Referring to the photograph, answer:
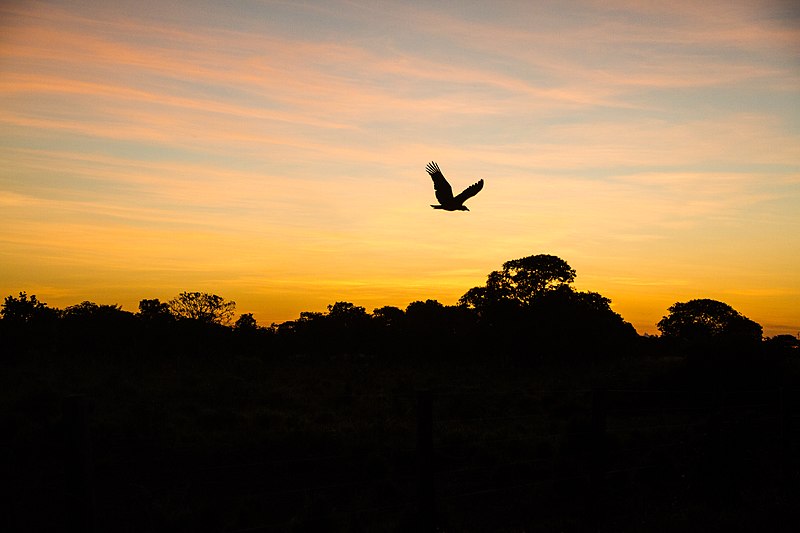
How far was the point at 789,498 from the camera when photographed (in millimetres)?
8414

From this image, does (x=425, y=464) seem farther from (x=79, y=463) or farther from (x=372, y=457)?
(x=372, y=457)

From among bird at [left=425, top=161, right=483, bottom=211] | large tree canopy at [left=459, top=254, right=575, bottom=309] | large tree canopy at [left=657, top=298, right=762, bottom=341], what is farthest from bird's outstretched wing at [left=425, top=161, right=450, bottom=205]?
large tree canopy at [left=657, top=298, right=762, bottom=341]

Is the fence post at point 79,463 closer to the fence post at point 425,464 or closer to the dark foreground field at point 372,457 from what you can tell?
the dark foreground field at point 372,457

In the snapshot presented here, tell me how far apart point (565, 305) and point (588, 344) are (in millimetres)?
3817

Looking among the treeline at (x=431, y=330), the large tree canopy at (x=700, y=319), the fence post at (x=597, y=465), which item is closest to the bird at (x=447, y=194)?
the fence post at (x=597, y=465)

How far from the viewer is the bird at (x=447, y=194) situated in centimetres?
1407

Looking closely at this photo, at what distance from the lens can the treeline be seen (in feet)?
109

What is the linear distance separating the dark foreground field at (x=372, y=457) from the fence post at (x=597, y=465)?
2cm

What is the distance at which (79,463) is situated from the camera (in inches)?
169

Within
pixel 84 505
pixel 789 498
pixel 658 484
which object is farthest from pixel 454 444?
pixel 84 505

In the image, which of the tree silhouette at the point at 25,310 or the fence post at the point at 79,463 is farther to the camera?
the tree silhouette at the point at 25,310

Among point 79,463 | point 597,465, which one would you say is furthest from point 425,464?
point 79,463

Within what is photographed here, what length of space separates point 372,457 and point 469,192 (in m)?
5.60

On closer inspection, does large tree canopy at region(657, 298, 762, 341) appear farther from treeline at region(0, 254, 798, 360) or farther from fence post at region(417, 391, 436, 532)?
fence post at region(417, 391, 436, 532)
